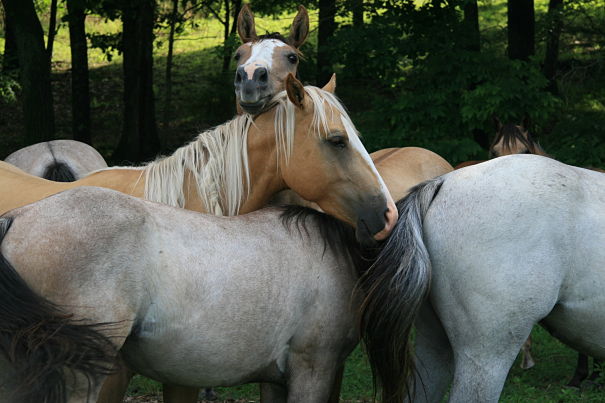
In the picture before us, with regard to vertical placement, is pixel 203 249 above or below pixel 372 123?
above

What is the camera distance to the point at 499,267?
11.0 feet

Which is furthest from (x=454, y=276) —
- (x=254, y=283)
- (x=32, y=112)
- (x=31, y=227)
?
(x=32, y=112)

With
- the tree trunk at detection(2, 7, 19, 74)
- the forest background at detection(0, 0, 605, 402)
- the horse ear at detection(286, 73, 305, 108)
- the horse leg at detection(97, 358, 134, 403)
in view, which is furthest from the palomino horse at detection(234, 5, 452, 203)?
the tree trunk at detection(2, 7, 19, 74)

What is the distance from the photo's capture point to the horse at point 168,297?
269cm

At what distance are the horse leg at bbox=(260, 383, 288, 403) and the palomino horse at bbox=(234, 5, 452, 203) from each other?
1139mm

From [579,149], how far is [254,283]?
6831mm

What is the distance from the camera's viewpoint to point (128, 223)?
290 cm

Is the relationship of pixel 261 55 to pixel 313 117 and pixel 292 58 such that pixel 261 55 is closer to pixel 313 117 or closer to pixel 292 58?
pixel 292 58

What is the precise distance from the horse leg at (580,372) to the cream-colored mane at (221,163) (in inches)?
135

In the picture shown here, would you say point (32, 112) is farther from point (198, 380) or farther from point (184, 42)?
point (184, 42)

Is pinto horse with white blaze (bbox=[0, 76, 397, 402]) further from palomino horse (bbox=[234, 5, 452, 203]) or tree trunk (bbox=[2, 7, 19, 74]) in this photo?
tree trunk (bbox=[2, 7, 19, 74])

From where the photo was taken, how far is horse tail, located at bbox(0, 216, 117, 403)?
2.64 meters

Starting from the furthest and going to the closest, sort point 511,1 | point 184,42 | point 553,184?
point 184,42
point 511,1
point 553,184

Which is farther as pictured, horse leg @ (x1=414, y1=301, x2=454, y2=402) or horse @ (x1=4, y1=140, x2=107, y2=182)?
horse @ (x1=4, y1=140, x2=107, y2=182)
